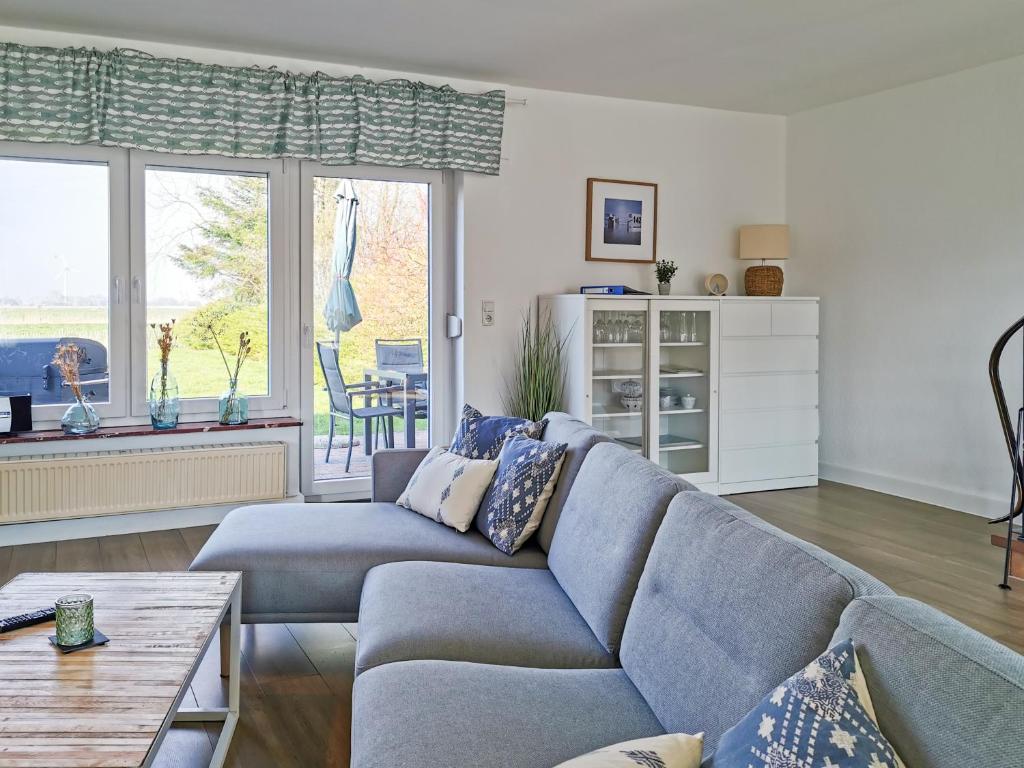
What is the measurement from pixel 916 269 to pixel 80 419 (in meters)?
4.98

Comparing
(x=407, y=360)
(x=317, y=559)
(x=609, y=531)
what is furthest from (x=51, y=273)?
(x=609, y=531)

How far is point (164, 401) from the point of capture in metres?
4.52

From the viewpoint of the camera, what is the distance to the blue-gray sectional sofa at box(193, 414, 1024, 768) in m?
1.08

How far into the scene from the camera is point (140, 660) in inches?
74.4

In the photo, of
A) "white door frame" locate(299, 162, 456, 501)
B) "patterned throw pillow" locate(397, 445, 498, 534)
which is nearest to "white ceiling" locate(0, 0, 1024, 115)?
"white door frame" locate(299, 162, 456, 501)

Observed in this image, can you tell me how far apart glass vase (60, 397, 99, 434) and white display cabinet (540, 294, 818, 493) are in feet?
8.83

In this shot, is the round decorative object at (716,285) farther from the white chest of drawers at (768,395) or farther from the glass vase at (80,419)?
the glass vase at (80,419)

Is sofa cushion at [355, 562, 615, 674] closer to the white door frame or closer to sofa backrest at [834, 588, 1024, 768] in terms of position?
sofa backrest at [834, 588, 1024, 768]

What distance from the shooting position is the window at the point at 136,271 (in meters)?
4.37

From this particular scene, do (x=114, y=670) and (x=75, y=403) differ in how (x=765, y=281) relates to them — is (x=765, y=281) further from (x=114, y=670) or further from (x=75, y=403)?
(x=114, y=670)

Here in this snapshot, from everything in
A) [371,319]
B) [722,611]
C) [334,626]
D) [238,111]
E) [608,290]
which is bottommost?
[334,626]

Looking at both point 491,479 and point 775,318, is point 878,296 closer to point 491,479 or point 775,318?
point 775,318

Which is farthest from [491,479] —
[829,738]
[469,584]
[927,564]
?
[927,564]

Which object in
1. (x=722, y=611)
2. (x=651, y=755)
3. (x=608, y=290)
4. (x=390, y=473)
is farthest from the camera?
(x=608, y=290)
